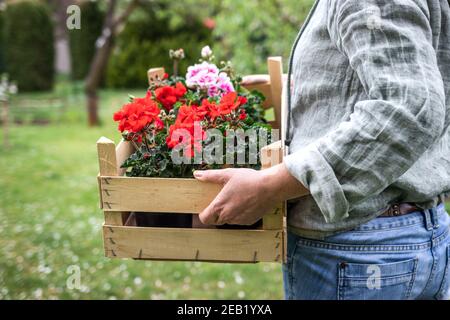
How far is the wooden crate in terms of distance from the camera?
1.52 meters

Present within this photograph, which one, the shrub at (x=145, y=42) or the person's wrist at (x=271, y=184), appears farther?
the shrub at (x=145, y=42)

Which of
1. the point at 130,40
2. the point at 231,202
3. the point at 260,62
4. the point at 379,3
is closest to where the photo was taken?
the point at 379,3

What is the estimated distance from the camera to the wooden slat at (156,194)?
1517 millimetres

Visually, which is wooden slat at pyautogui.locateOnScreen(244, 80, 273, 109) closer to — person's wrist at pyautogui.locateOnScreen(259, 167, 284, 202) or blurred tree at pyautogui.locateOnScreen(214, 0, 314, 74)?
person's wrist at pyautogui.locateOnScreen(259, 167, 284, 202)

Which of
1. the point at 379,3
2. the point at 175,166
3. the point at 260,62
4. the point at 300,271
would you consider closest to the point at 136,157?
the point at 175,166

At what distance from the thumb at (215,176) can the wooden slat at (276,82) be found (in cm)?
75

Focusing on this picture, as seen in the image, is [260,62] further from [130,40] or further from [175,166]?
[130,40]

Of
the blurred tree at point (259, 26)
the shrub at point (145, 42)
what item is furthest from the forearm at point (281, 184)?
the shrub at point (145, 42)

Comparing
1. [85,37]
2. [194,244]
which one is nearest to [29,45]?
[85,37]

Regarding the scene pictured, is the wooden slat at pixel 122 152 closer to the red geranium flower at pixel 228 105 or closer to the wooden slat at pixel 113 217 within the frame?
the wooden slat at pixel 113 217

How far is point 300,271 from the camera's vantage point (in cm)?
156

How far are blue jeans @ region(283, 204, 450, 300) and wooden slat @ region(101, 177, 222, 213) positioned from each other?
0.30m

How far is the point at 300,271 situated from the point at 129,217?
527 millimetres

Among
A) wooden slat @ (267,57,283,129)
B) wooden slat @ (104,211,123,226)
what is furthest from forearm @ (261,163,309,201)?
Answer: wooden slat @ (267,57,283,129)
